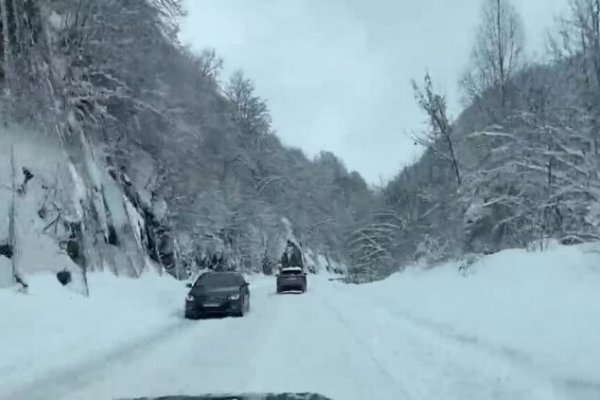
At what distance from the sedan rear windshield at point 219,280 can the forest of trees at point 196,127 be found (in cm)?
473

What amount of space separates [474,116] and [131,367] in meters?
34.7

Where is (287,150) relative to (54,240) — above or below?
above

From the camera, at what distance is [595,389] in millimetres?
7629

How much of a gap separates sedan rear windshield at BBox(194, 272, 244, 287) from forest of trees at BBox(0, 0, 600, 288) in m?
4.73

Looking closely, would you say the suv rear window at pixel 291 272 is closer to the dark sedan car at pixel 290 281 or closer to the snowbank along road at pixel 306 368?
the dark sedan car at pixel 290 281

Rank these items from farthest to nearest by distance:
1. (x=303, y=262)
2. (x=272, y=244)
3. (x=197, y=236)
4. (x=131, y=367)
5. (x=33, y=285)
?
(x=303, y=262) < (x=272, y=244) < (x=197, y=236) < (x=33, y=285) < (x=131, y=367)

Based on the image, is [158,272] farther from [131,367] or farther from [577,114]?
[131,367]

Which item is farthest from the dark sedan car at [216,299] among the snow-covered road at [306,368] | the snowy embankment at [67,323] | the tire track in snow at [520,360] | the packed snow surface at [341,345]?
the tire track in snow at [520,360]

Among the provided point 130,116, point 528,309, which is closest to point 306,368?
point 528,309


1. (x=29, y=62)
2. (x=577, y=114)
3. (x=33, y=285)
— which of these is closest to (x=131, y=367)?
(x=33, y=285)

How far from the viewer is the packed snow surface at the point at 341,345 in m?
8.71

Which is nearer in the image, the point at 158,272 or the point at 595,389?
the point at 595,389

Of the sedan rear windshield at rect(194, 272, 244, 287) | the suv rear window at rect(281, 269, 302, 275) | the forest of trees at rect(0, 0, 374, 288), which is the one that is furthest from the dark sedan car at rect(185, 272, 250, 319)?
the suv rear window at rect(281, 269, 302, 275)

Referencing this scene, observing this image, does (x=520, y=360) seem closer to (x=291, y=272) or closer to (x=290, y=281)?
(x=290, y=281)
